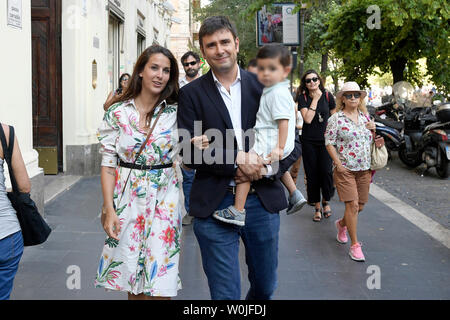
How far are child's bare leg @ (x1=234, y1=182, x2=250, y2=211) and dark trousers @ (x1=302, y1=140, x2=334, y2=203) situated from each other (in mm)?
4442

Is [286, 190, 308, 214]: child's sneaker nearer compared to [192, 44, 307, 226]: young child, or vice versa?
[192, 44, 307, 226]: young child

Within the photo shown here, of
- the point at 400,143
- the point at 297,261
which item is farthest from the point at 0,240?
the point at 400,143

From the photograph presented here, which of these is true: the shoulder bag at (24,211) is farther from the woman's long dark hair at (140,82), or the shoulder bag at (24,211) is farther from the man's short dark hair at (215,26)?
the man's short dark hair at (215,26)

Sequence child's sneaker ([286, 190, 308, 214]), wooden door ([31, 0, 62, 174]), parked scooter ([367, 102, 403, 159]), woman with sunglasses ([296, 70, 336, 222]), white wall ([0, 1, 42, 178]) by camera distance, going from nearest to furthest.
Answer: child's sneaker ([286, 190, 308, 214]) → white wall ([0, 1, 42, 178]) → woman with sunglasses ([296, 70, 336, 222]) → wooden door ([31, 0, 62, 174]) → parked scooter ([367, 102, 403, 159])

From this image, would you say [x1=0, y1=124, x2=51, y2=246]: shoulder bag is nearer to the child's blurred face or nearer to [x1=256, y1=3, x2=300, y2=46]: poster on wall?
the child's blurred face

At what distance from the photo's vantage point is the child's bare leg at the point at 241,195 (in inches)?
115

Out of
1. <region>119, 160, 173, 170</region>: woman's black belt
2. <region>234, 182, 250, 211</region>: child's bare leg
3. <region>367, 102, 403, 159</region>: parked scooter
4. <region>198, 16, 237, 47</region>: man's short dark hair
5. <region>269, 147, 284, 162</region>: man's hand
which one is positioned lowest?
<region>234, 182, 250, 211</region>: child's bare leg

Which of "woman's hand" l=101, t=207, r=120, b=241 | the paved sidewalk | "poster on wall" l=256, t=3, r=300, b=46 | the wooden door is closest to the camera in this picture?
"woman's hand" l=101, t=207, r=120, b=241

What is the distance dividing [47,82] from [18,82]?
4.24m

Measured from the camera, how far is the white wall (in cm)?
589

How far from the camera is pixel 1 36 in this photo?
5816 millimetres

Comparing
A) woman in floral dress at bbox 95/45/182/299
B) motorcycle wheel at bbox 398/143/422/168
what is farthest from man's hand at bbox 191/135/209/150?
motorcycle wheel at bbox 398/143/422/168

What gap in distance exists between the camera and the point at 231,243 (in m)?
3.05
